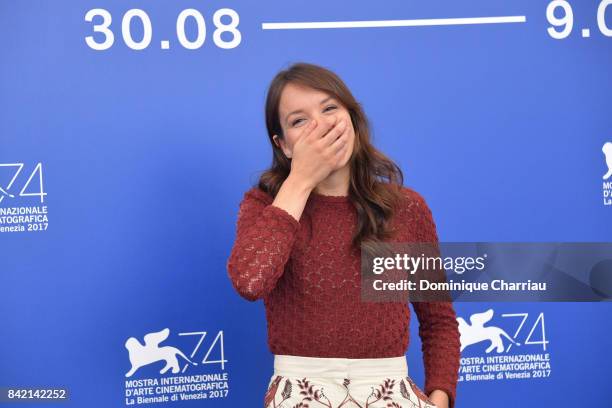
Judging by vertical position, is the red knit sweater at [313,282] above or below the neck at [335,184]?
below

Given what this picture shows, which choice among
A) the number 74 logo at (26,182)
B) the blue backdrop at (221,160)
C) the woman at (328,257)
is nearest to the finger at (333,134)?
the woman at (328,257)

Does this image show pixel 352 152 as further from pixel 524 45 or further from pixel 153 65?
pixel 524 45

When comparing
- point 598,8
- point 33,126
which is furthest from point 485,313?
point 33,126

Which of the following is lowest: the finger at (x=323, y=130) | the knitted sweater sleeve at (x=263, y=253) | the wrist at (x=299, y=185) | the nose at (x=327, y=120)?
the knitted sweater sleeve at (x=263, y=253)

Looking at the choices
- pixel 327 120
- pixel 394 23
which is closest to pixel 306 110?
pixel 327 120

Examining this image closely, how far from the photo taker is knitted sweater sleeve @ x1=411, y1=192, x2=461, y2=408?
1287 mm

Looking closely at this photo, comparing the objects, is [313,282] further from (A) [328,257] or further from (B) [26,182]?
(B) [26,182]

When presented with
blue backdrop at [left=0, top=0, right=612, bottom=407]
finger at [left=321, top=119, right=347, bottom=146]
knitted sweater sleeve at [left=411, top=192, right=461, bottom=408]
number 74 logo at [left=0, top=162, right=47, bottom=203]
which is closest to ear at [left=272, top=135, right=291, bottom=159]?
finger at [left=321, top=119, right=347, bottom=146]

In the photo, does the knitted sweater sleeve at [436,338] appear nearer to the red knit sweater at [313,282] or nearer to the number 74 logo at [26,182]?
the red knit sweater at [313,282]

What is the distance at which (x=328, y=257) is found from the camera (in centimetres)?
121

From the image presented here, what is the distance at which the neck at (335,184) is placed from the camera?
50.9 inches

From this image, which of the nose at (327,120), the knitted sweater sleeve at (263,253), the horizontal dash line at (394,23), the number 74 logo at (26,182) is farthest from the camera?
the horizontal dash line at (394,23)

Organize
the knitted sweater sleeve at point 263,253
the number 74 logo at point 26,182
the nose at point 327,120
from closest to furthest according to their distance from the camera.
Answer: the knitted sweater sleeve at point 263,253 < the nose at point 327,120 < the number 74 logo at point 26,182

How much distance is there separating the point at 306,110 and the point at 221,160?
54cm
